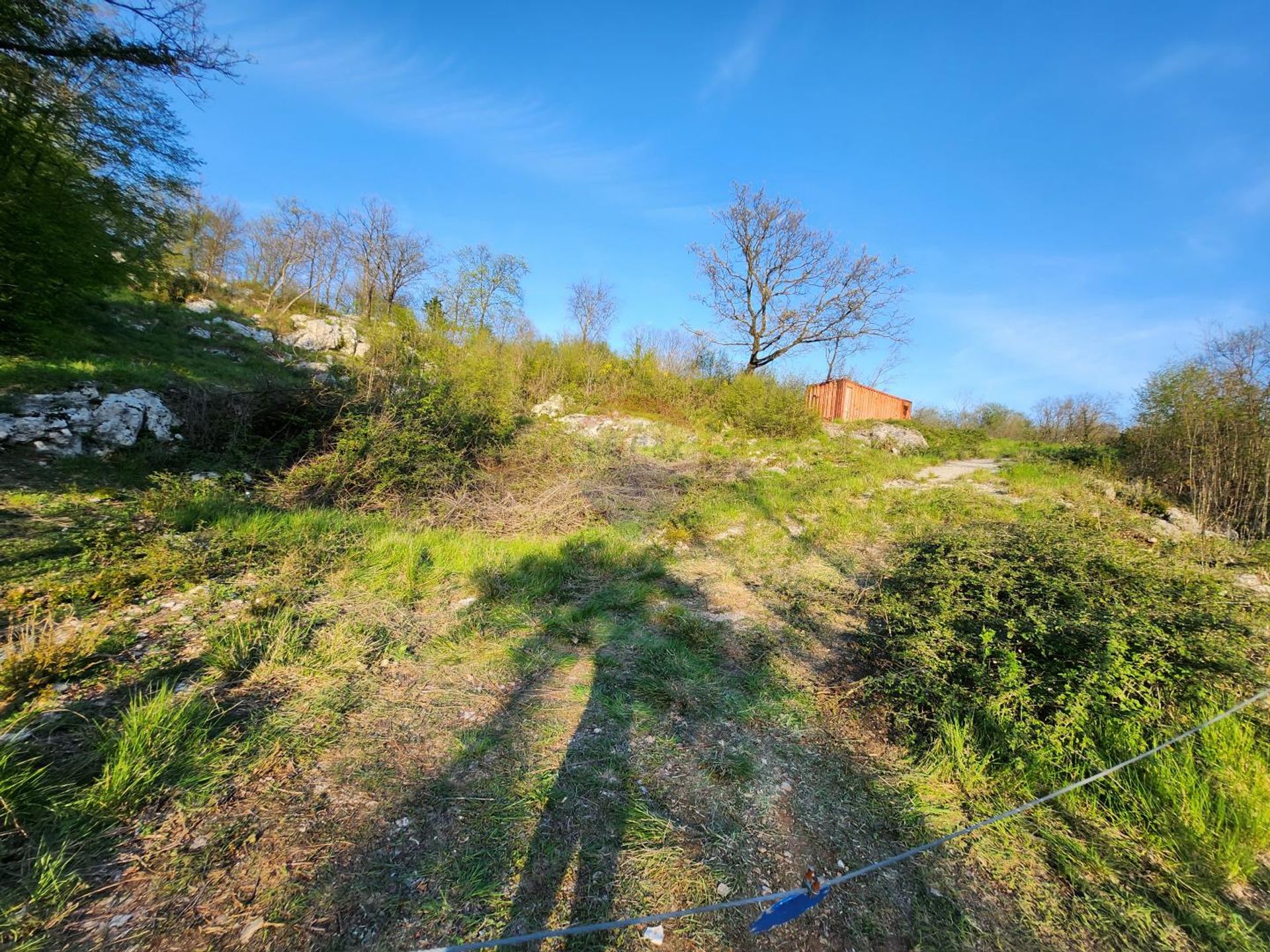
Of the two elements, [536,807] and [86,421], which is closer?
[536,807]

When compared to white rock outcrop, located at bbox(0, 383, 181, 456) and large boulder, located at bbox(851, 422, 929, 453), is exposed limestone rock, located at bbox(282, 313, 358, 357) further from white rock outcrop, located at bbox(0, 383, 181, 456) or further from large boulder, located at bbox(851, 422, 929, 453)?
large boulder, located at bbox(851, 422, 929, 453)

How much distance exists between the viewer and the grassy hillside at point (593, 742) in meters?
1.72

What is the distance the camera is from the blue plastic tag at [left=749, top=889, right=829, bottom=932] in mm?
1256

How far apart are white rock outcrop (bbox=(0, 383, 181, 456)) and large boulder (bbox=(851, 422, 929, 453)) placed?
17.3 meters

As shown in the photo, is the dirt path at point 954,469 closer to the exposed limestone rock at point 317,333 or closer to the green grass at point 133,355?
the green grass at point 133,355

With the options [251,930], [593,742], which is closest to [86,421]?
[251,930]

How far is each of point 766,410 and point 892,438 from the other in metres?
4.41

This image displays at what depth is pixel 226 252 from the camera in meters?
26.3

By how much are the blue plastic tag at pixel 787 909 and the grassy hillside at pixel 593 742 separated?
2.03 feet

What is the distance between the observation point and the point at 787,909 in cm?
131

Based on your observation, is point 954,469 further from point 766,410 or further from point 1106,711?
point 1106,711

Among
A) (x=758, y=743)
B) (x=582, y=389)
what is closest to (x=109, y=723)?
(x=758, y=743)

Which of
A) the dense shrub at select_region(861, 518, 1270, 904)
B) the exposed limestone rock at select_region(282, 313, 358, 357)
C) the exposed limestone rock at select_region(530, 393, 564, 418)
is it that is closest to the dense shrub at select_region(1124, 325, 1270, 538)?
the dense shrub at select_region(861, 518, 1270, 904)

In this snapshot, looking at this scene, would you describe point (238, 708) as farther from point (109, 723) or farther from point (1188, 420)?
point (1188, 420)
